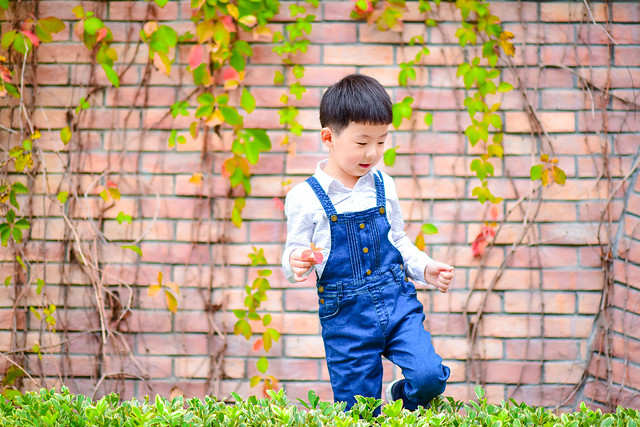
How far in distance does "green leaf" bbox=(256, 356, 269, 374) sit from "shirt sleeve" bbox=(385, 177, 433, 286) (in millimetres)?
1018

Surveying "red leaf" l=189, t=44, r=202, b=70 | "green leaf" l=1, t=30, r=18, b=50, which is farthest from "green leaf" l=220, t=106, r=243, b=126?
"green leaf" l=1, t=30, r=18, b=50

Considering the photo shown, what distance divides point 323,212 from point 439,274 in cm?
45

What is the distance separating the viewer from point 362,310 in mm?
1990

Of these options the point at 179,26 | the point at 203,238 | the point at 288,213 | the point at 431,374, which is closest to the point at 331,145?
the point at 288,213

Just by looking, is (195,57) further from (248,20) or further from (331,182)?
(331,182)

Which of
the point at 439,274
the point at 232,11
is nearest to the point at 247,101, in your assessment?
the point at 232,11

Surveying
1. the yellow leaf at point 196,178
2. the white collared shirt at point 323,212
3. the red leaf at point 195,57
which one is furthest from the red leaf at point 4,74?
the white collared shirt at point 323,212

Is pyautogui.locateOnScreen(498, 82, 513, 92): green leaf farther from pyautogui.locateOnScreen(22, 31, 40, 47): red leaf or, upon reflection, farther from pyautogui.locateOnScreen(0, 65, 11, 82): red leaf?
pyautogui.locateOnScreen(0, 65, 11, 82): red leaf

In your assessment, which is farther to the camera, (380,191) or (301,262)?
(380,191)

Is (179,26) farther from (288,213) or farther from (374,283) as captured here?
(374,283)

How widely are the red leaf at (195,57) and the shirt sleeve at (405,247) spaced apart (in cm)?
116

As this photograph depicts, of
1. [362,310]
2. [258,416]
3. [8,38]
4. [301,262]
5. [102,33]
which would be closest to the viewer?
[258,416]

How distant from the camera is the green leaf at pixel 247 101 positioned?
2781 millimetres

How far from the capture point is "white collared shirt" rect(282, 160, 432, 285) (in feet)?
6.65
